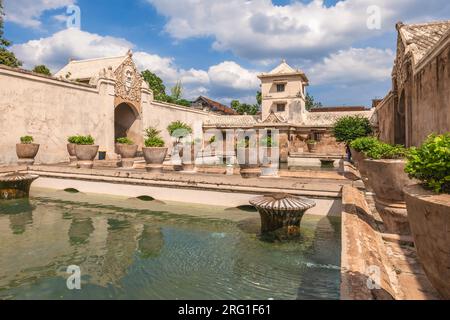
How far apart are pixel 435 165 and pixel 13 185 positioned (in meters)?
10.4

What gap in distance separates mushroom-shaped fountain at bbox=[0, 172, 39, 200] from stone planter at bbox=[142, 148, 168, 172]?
3597 mm

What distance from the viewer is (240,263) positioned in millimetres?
4555

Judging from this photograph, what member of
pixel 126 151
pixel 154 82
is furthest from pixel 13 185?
pixel 154 82

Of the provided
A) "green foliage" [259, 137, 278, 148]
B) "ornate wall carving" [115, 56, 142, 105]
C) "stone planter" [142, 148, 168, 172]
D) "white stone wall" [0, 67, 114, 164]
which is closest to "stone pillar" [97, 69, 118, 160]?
"white stone wall" [0, 67, 114, 164]

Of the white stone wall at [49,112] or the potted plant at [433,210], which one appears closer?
the potted plant at [433,210]

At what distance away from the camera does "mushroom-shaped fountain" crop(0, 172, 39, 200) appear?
888 centimetres

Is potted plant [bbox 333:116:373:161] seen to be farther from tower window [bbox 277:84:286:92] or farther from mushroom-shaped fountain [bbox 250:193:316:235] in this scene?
mushroom-shaped fountain [bbox 250:193:316:235]

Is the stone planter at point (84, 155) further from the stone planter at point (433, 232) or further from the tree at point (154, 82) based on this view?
the tree at point (154, 82)

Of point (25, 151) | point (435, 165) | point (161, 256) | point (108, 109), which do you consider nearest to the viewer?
point (435, 165)

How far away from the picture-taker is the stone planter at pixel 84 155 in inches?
462

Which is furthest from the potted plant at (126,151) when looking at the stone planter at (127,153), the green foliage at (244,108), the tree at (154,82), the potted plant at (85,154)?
the green foliage at (244,108)

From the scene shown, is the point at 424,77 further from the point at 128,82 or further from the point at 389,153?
the point at 128,82

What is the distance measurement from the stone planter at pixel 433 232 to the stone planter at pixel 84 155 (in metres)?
11.7

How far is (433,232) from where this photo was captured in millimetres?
2000
